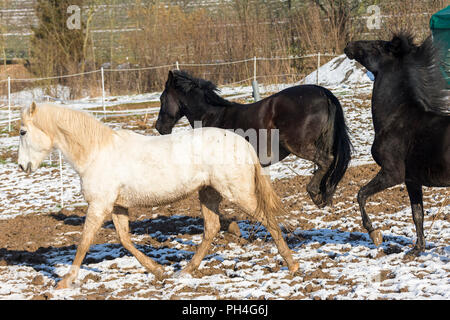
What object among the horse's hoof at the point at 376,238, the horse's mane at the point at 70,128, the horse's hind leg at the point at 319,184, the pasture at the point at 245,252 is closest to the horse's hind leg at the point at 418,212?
the pasture at the point at 245,252

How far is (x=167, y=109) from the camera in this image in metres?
7.27

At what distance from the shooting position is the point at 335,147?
20.5ft

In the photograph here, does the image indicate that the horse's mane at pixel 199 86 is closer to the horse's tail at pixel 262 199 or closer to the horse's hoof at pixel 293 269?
the horse's tail at pixel 262 199

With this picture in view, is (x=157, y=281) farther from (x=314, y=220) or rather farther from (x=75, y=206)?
(x=75, y=206)

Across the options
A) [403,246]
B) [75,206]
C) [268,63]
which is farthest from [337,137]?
[268,63]

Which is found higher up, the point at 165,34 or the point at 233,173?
the point at 165,34

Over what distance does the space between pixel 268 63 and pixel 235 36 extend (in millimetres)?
4175

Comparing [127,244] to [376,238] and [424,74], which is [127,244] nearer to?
[376,238]

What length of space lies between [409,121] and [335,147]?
1465 millimetres

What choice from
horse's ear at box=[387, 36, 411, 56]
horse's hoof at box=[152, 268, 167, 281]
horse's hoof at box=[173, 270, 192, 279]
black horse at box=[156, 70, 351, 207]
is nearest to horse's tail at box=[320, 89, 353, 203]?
black horse at box=[156, 70, 351, 207]

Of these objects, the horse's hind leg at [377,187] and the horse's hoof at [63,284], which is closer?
the horse's hoof at [63,284]

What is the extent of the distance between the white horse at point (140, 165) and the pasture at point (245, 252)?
330 mm

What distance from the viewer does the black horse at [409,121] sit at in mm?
4648
